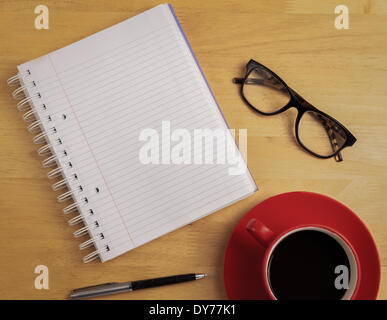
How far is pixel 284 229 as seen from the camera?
2.42 feet

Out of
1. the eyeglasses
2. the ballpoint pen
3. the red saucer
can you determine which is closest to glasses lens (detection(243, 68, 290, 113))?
the eyeglasses

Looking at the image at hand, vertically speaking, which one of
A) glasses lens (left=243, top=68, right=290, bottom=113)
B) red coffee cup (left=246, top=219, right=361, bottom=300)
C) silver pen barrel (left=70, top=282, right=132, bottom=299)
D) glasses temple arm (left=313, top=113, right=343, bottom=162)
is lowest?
silver pen barrel (left=70, top=282, right=132, bottom=299)

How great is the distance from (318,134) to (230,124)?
0.61ft

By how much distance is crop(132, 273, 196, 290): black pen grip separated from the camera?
2.53ft

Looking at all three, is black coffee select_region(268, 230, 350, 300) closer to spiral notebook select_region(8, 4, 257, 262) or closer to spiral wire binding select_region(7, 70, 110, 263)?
spiral notebook select_region(8, 4, 257, 262)

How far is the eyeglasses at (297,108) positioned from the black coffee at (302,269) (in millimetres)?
200

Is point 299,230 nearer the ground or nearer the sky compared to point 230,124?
nearer the ground

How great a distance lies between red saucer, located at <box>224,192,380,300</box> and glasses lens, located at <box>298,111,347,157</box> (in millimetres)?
110

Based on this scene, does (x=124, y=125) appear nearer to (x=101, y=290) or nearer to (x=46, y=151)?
(x=46, y=151)

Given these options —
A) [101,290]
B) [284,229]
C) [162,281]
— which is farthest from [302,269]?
[101,290]

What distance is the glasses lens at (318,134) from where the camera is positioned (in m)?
0.80

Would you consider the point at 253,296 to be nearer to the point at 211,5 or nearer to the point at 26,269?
the point at 26,269
